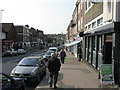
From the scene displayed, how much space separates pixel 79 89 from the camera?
31.7 ft

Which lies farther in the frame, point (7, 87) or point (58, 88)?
point (58, 88)

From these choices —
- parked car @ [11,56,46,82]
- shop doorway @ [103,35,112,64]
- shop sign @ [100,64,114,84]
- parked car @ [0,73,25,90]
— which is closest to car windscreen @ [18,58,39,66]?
parked car @ [11,56,46,82]

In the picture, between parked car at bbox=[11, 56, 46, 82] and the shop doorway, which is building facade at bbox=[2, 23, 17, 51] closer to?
parked car at bbox=[11, 56, 46, 82]

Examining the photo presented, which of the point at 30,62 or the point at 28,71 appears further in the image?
the point at 30,62

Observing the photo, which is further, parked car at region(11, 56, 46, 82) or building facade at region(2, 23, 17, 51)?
building facade at region(2, 23, 17, 51)

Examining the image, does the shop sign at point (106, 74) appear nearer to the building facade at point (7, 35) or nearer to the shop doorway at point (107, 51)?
the shop doorway at point (107, 51)

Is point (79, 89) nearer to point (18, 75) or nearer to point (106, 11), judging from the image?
point (18, 75)

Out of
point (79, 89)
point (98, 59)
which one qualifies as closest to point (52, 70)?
point (79, 89)

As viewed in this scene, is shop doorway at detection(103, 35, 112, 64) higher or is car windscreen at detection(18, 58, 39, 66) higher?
shop doorway at detection(103, 35, 112, 64)

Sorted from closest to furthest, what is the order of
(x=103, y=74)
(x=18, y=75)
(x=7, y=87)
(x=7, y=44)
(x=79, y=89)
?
(x=7, y=87), (x=79, y=89), (x=103, y=74), (x=18, y=75), (x=7, y=44)

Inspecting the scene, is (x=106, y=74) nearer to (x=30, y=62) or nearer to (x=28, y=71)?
(x=28, y=71)

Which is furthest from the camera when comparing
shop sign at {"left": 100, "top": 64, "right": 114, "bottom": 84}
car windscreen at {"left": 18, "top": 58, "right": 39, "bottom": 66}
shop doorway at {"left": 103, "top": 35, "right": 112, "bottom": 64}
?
car windscreen at {"left": 18, "top": 58, "right": 39, "bottom": 66}

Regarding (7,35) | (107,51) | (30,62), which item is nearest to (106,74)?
(107,51)

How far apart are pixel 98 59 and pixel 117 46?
4.94 meters
